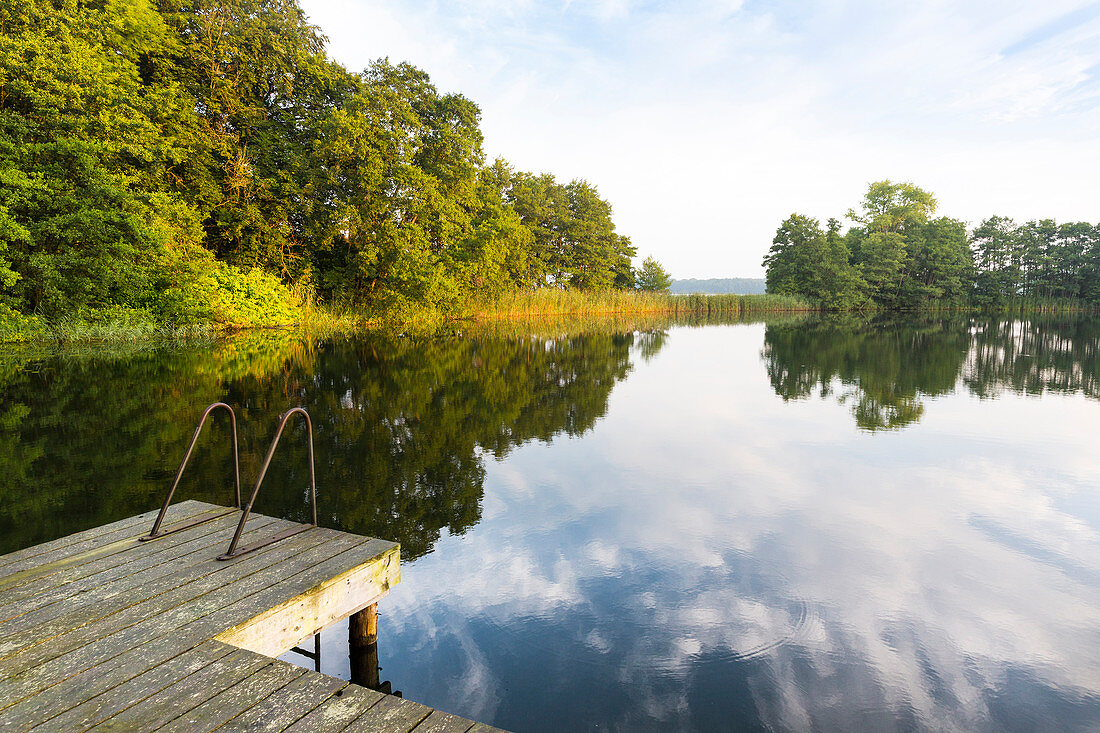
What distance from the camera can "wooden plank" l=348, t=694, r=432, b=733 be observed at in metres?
1.76

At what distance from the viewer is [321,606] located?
2686mm

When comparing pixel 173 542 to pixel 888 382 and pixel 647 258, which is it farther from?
pixel 647 258

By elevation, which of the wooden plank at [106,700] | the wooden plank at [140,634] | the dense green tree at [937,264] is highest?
the dense green tree at [937,264]

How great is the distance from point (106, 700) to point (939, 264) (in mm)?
69192

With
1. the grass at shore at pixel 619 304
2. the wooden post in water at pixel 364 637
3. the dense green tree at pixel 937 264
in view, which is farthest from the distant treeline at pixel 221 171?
the dense green tree at pixel 937 264

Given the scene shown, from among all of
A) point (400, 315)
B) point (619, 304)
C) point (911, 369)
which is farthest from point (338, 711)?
point (619, 304)

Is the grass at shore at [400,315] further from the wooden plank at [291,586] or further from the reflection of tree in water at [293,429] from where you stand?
the wooden plank at [291,586]

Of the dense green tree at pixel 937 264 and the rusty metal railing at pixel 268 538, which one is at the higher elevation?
the dense green tree at pixel 937 264

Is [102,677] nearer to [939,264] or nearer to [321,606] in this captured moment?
[321,606]

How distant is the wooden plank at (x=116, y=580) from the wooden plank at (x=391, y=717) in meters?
1.61

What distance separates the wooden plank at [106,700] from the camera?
5.72 ft

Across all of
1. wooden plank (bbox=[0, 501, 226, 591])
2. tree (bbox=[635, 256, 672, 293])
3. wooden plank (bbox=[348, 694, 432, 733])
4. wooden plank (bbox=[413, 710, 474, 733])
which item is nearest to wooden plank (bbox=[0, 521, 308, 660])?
wooden plank (bbox=[0, 501, 226, 591])

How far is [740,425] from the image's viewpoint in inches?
341

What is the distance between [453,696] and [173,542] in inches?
74.6
